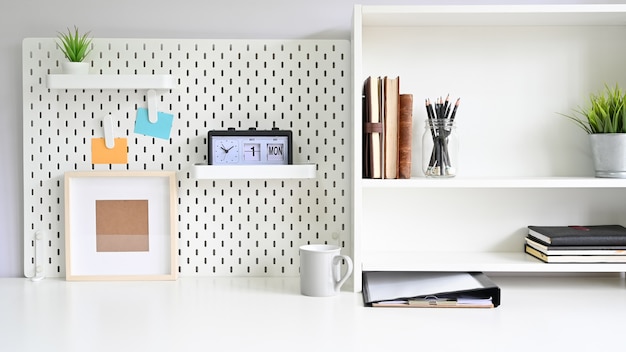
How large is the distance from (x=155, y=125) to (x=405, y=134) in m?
0.67

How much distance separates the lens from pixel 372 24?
168 cm

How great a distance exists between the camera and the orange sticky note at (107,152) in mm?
1708

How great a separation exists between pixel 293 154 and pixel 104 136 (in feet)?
1.68

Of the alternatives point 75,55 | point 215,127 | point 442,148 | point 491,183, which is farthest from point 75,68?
point 491,183

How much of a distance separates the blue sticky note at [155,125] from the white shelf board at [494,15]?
0.59 meters

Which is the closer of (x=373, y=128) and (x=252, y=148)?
(x=373, y=128)

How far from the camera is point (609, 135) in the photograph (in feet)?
5.21

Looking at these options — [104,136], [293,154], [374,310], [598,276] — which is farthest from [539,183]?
[104,136]

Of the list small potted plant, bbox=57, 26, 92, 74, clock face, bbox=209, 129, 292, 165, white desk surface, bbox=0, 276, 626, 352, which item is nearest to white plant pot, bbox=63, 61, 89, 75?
small potted plant, bbox=57, 26, 92, 74

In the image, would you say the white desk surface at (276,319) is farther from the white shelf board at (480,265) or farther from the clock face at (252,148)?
the clock face at (252,148)

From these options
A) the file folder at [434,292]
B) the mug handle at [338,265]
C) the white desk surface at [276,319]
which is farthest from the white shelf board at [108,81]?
the file folder at [434,292]

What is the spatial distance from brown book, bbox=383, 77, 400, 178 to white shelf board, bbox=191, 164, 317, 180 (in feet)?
0.65

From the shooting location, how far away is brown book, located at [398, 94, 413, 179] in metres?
1.58

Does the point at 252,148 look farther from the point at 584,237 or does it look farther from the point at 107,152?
the point at 584,237
